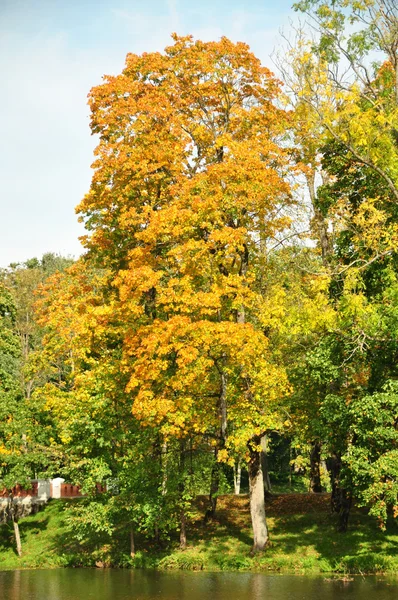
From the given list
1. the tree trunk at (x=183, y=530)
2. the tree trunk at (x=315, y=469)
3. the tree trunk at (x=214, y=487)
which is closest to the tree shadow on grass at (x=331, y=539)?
the tree trunk at (x=214, y=487)

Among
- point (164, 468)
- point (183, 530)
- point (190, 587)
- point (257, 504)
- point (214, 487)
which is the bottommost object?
point (190, 587)

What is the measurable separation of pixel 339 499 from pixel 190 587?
9.26m

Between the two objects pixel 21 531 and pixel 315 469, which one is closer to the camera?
pixel 21 531

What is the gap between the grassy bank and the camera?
82.6ft

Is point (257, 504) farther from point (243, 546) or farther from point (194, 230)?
point (194, 230)

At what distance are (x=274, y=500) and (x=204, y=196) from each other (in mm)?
15738

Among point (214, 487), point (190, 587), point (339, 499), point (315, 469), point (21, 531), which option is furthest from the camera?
point (315, 469)

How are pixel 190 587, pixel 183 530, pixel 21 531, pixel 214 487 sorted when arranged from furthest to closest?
pixel 21 531
pixel 214 487
pixel 183 530
pixel 190 587

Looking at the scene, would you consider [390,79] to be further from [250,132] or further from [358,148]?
[250,132]

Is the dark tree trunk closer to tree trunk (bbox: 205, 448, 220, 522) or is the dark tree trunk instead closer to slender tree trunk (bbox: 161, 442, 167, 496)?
tree trunk (bbox: 205, 448, 220, 522)

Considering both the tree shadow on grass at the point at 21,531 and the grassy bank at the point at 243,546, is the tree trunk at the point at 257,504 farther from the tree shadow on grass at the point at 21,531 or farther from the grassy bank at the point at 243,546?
the tree shadow on grass at the point at 21,531

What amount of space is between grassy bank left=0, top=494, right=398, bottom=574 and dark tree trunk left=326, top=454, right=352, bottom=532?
1.58 feet

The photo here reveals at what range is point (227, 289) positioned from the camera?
25922mm

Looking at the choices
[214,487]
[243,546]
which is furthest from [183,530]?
[214,487]
